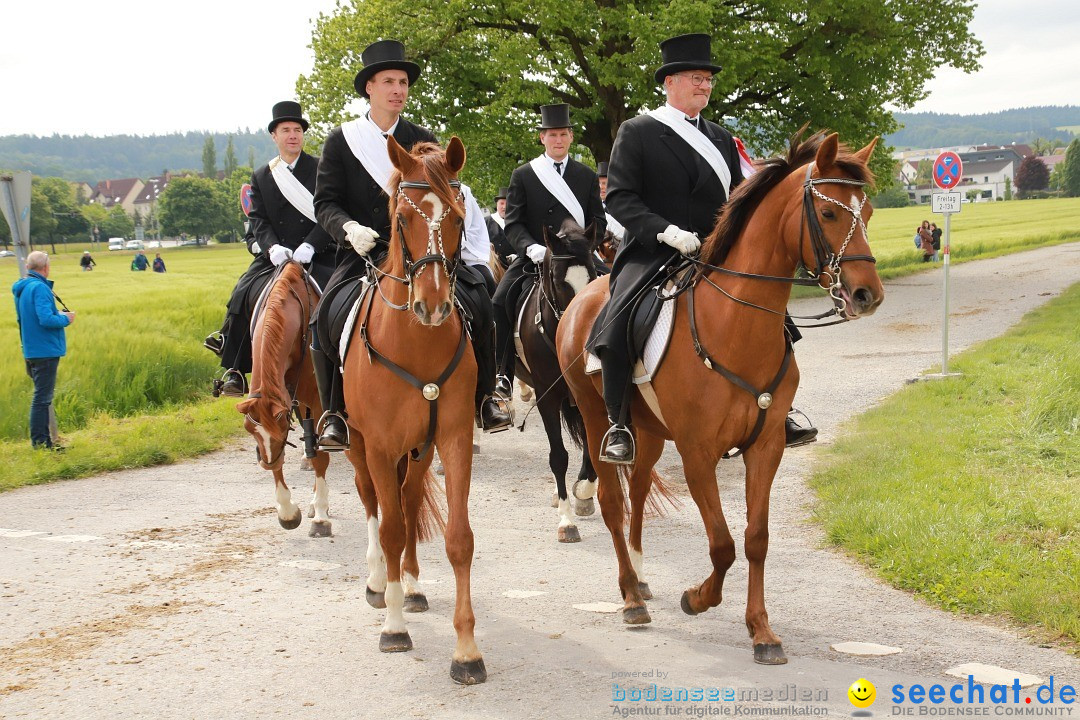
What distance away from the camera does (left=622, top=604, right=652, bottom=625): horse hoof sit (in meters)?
6.49

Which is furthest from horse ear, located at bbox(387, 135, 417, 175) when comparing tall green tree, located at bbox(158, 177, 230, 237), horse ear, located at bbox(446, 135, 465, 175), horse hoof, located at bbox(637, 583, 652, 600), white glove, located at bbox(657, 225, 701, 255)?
tall green tree, located at bbox(158, 177, 230, 237)

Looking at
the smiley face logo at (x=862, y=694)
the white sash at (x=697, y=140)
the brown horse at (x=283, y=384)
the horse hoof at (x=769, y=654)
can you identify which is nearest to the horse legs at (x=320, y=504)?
the brown horse at (x=283, y=384)

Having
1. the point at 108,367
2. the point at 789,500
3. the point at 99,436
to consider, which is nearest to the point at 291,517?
the point at 789,500

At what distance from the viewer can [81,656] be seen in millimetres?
6129

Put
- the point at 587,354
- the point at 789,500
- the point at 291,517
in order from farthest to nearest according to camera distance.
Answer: the point at 789,500, the point at 291,517, the point at 587,354

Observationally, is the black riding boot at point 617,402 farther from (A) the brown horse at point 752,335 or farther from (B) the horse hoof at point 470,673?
(B) the horse hoof at point 470,673

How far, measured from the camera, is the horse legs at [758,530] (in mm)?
5844

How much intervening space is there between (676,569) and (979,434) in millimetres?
4698

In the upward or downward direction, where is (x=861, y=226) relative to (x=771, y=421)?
upward

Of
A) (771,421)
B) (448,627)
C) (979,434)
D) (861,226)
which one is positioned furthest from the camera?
(979,434)

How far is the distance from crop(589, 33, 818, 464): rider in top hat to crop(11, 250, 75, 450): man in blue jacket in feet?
29.4

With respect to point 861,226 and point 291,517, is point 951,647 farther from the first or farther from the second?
point 291,517

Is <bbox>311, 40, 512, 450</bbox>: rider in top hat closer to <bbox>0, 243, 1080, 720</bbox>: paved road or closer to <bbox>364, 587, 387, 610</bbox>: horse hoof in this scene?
<bbox>364, 587, 387, 610</bbox>: horse hoof

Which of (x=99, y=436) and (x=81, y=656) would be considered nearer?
(x=81, y=656)
